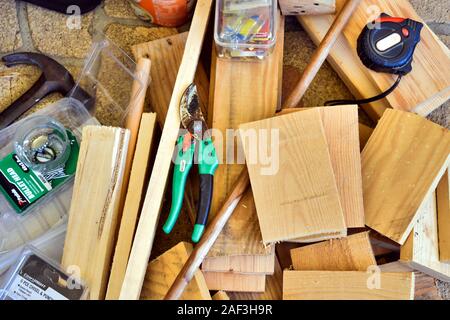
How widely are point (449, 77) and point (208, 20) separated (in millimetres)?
578

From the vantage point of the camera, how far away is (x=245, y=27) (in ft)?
3.91

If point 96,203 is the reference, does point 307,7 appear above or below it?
above

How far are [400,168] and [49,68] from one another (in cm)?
89

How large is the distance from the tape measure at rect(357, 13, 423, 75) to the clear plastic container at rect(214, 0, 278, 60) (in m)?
0.22

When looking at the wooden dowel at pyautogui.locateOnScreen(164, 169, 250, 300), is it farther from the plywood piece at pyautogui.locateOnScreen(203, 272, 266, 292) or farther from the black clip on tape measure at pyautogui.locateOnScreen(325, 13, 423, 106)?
the black clip on tape measure at pyautogui.locateOnScreen(325, 13, 423, 106)

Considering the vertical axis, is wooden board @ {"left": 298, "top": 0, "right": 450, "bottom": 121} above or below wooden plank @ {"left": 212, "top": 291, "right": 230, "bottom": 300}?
above

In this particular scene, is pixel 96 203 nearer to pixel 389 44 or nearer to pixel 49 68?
pixel 49 68

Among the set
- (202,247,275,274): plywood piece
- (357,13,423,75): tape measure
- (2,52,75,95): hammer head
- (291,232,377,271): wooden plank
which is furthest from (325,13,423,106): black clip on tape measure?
(2,52,75,95): hammer head

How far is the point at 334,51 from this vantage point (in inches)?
49.8

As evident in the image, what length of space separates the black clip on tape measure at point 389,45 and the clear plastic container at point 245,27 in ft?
0.73

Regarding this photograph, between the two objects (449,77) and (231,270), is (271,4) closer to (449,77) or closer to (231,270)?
(449,77)

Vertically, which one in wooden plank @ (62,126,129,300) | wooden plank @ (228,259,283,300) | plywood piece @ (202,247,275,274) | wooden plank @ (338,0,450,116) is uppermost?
wooden plank @ (338,0,450,116)

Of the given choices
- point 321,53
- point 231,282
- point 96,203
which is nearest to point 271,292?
point 231,282

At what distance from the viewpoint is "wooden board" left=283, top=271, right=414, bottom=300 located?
1084mm
